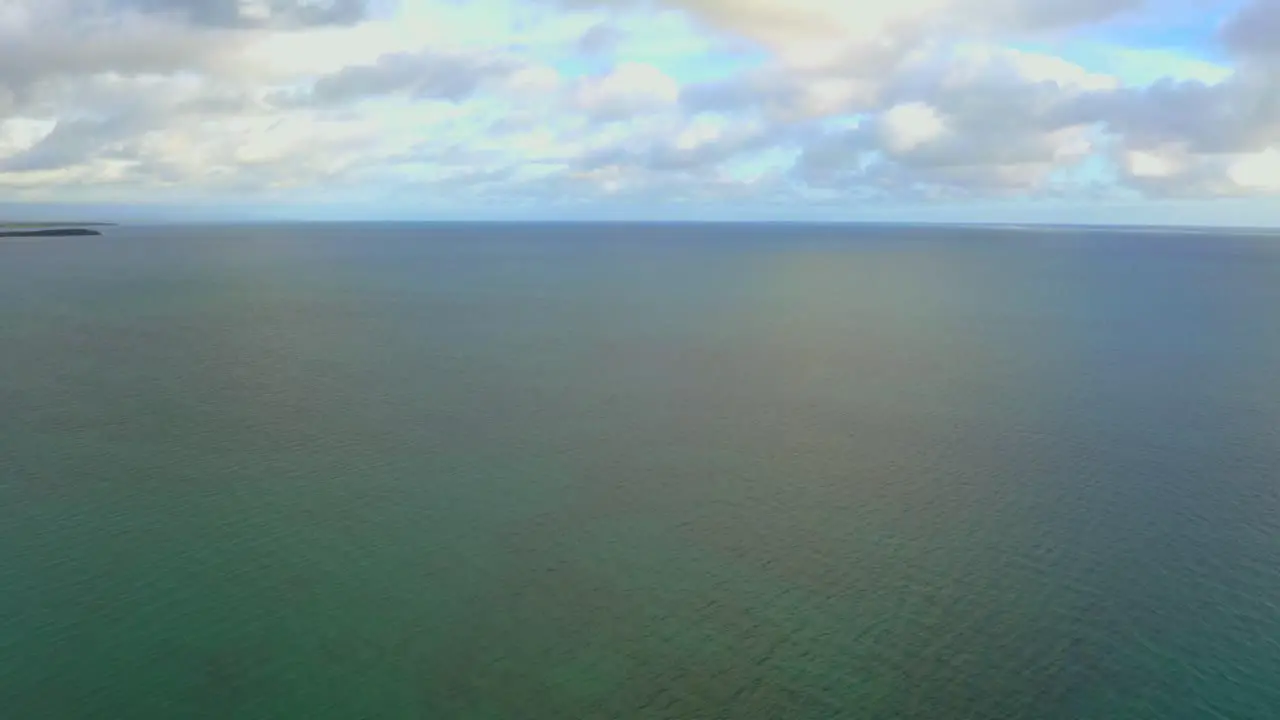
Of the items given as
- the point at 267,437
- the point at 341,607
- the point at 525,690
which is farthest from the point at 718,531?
the point at 267,437

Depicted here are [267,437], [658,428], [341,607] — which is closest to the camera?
[341,607]

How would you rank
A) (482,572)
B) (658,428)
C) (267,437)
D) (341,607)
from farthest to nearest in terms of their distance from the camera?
(658,428) < (267,437) < (482,572) < (341,607)

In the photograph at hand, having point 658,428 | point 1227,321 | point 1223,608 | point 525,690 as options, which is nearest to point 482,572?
point 525,690

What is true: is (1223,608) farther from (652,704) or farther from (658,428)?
(658,428)

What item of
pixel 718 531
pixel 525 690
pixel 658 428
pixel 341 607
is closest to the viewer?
pixel 525 690

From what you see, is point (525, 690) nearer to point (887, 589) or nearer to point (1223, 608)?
point (887, 589)

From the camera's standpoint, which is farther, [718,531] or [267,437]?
[267,437]

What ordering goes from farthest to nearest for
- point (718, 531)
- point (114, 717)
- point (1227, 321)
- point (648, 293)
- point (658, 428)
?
point (648, 293) → point (1227, 321) → point (658, 428) → point (718, 531) → point (114, 717)
